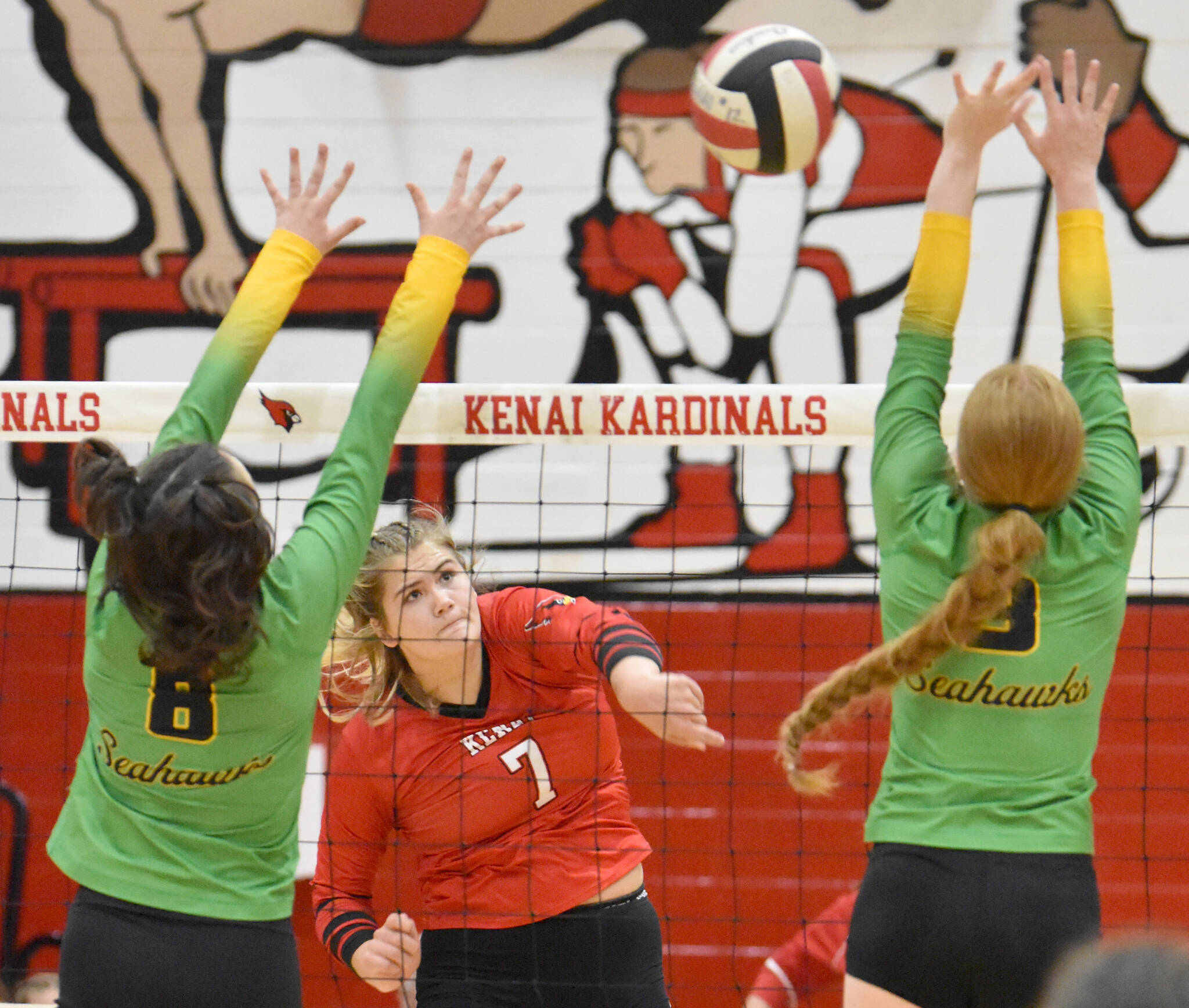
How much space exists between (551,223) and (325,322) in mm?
1010

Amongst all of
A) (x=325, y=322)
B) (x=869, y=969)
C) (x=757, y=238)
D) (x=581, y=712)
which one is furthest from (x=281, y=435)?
(x=757, y=238)

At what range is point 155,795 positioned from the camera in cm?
212

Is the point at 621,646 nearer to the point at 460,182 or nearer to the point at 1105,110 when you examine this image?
the point at 460,182

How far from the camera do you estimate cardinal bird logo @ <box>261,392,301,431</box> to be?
3.05 metres

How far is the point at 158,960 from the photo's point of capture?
2.08 meters

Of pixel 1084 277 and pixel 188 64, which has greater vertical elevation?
pixel 188 64

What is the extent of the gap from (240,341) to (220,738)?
0.74 m

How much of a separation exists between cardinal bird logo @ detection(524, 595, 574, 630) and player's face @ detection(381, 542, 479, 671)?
19 cm

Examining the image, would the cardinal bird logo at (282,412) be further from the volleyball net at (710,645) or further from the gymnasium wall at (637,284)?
the gymnasium wall at (637,284)

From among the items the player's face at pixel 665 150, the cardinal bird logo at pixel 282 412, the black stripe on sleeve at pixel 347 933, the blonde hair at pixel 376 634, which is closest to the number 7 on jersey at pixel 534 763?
the blonde hair at pixel 376 634

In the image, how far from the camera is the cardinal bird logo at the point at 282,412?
305 cm

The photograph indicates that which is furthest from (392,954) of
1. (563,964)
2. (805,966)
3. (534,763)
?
(805,966)

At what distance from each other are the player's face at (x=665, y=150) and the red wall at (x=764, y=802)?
171 cm

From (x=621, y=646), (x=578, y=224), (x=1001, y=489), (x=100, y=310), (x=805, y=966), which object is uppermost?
(x=578, y=224)
